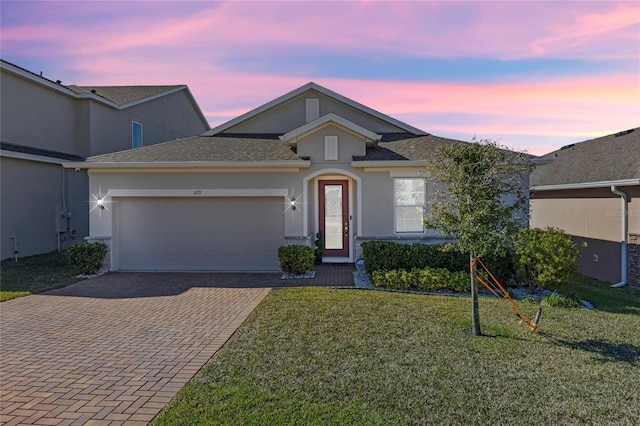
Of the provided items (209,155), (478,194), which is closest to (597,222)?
(478,194)

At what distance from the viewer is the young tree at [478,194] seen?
5984 millimetres

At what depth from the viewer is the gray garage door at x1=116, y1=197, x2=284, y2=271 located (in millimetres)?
11734

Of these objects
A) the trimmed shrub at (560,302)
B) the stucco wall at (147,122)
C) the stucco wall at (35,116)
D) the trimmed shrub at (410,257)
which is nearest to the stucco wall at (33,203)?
the stucco wall at (35,116)

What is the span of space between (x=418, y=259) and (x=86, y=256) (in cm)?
921

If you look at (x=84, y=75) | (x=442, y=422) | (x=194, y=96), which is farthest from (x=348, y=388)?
(x=194, y=96)

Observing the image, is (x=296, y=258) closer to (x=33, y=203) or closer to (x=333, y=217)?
(x=333, y=217)

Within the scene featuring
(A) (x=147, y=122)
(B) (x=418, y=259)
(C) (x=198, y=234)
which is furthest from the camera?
(A) (x=147, y=122)

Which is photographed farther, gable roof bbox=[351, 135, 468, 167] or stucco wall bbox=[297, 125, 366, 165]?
stucco wall bbox=[297, 125, 366, 165]

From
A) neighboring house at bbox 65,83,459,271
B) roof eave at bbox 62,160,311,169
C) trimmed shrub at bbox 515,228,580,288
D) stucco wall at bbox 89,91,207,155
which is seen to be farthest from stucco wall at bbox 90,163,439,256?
stucco wall at bbox 89,91,207,155

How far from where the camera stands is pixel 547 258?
29.0ft

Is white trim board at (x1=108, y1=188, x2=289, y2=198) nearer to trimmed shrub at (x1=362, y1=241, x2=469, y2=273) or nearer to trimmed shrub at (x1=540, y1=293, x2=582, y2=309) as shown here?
trimmed shrub at (x1=362, y1=241, x2=469, y2=273)

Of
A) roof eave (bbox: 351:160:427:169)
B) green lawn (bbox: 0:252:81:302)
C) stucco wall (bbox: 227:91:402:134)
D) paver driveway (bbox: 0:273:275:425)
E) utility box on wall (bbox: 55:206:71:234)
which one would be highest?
stucco wall (bbox: 227:91:402:134)

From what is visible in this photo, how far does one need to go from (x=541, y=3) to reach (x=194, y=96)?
20.1m

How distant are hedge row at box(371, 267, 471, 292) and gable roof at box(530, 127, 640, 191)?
467 cm
